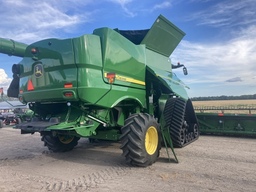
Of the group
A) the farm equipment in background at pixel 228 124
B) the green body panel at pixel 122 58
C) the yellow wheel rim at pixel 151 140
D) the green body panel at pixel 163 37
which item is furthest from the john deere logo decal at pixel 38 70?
the farm equipment in background at pixel 228 124

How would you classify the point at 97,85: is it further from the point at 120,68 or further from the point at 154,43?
the point at 154,43

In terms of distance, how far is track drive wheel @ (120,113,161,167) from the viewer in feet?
16.9

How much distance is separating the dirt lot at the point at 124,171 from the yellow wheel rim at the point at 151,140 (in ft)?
1.14

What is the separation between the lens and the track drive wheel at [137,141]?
5145 mm

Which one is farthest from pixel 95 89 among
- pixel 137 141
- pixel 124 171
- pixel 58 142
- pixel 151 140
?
pixel 58 142

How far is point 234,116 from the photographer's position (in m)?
9.30

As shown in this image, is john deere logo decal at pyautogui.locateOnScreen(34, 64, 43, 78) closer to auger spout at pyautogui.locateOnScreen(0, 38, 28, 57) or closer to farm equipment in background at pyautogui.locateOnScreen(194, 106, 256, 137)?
auger spout at pyautogui.locateOnScreen(0, 38, 28, 57)

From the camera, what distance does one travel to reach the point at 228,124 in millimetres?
9469

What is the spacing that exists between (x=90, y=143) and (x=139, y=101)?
3.10 m

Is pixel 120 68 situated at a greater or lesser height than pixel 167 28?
lesser

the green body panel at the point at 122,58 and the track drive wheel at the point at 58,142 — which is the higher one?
the green body panel at the point at 122,58

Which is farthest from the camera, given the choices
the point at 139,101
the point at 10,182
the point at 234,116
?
the point at 234,116

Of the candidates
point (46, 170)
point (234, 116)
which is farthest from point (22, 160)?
point (234, 116)

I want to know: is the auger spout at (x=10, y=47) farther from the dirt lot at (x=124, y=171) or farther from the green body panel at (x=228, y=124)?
the green body panel at (x=228, y=124)
